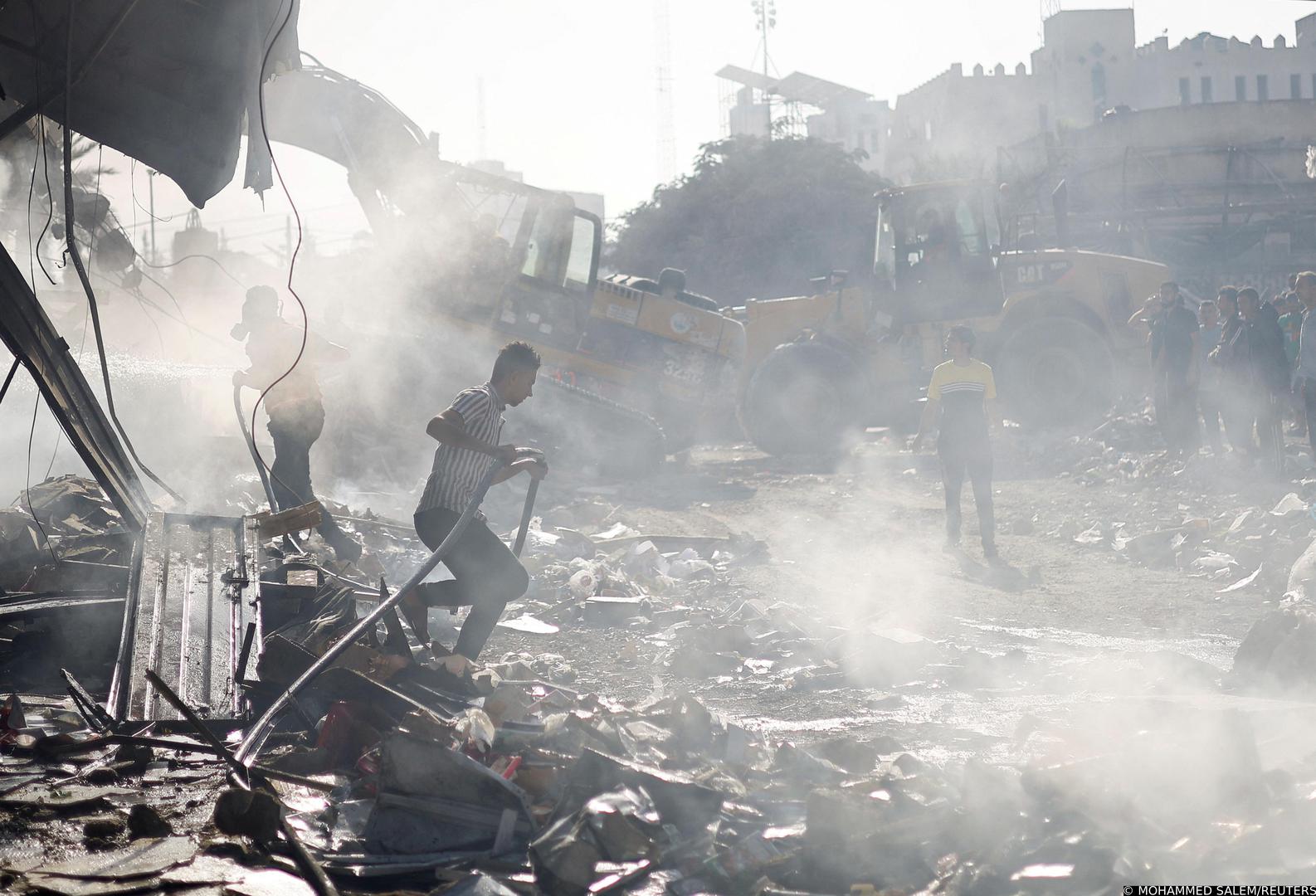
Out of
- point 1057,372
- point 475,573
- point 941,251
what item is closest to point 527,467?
point 475,573

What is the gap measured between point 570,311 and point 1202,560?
8450 millimetres

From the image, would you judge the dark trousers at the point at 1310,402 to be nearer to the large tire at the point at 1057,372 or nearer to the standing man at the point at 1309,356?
the standing man at the point at 1309,356

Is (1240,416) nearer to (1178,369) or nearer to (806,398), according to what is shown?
(1178,369)

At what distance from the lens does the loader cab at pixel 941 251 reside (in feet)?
46.7

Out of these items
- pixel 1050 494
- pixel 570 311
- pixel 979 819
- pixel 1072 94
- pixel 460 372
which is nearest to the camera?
pixel 979 819

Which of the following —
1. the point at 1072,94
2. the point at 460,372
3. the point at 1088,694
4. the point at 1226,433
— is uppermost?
the point at 1072,94

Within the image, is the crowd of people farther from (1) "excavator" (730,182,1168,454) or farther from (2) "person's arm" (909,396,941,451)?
(2) "person's arm" (909,396,941,451)

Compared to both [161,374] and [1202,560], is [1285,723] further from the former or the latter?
[161,374]

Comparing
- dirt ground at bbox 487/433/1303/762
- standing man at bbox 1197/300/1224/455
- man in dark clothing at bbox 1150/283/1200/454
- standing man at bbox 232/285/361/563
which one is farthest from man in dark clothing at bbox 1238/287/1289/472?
standing man at bbox 232/285/361/563

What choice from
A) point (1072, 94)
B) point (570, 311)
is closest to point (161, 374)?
point (570, 311)

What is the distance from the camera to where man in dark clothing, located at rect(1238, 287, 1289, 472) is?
1008cm

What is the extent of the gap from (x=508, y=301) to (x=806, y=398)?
4045mm

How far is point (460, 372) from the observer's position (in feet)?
42.7

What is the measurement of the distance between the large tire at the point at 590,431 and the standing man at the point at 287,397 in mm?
5099
